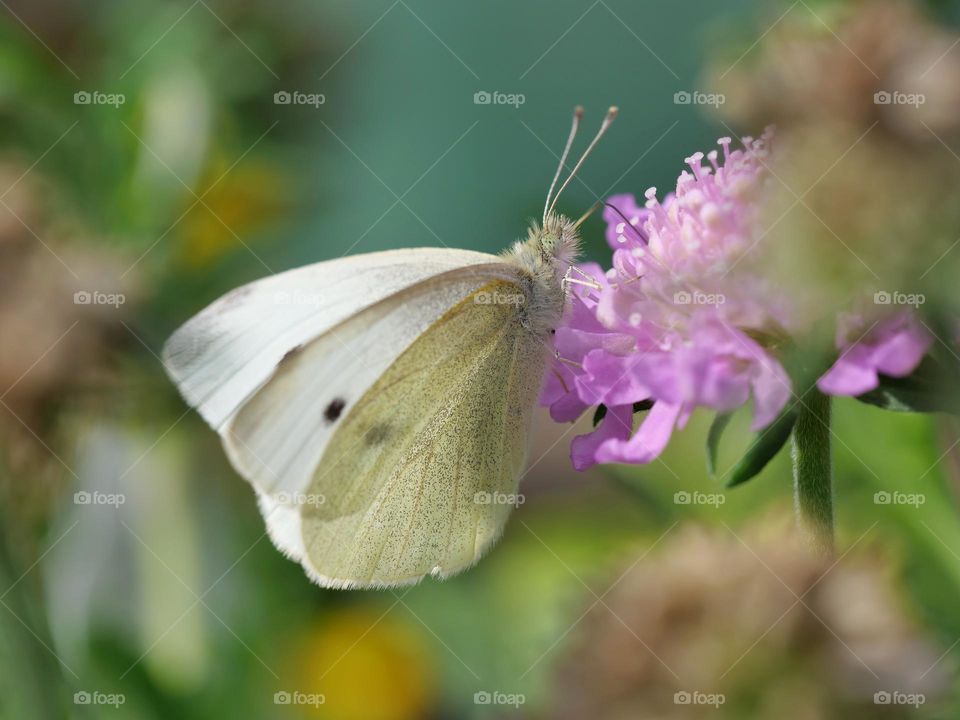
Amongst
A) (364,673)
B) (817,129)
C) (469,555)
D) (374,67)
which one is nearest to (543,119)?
(374,67)

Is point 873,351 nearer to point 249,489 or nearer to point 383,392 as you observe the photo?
point 383,392

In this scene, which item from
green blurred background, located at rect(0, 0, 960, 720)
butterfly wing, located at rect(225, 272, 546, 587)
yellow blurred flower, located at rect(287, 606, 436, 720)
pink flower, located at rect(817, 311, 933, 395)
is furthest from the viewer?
yellow blurred flower, located at rect(287, 606, 436, 720)

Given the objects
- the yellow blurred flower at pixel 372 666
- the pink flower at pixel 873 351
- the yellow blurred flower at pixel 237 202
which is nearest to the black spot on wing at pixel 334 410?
the pink flower at pixel 873 351

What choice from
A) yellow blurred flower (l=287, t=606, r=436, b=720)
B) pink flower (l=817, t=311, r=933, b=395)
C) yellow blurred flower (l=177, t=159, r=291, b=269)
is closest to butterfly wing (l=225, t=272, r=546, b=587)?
pink flower (l=817, t=311, r=933, b=395)

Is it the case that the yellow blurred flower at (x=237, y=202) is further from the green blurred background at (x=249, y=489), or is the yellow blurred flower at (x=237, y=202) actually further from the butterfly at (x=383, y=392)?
the butterfly at (x=383, y=392)

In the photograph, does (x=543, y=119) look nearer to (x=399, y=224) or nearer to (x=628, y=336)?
(x=399, y=224)

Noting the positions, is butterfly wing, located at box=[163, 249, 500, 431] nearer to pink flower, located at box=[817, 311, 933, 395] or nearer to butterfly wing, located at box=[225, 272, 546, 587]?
butterfly wing, located at box=[225, 272, 546, 587]

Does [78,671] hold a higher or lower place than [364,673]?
higher
